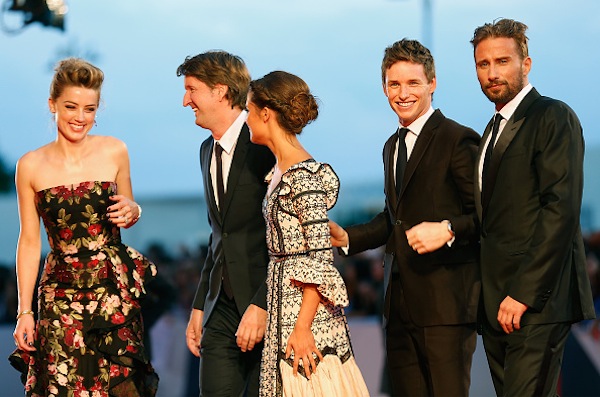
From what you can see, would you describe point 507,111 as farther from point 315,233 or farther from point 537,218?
point 315,233

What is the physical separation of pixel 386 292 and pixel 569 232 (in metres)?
0.68

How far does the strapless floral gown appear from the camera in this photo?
337 cm

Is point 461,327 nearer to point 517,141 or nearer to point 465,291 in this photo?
point 465,291

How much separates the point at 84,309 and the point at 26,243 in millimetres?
308

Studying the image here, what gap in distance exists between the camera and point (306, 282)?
298 cm

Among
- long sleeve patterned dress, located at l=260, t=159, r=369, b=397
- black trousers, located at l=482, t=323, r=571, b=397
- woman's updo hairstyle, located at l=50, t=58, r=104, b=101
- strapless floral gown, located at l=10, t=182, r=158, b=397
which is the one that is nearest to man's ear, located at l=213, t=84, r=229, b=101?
woman's updo hairstyle, located at l=50, t=58, r=104, b=101

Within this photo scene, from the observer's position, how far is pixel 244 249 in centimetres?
355

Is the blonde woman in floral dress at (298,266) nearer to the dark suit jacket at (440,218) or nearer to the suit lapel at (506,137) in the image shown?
the dark suit jacket at (440,218)

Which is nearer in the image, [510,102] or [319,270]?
[319,270]

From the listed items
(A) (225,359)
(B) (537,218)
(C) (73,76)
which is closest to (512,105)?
(B) (537,218)

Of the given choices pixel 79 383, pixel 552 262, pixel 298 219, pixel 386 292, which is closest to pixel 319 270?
pixel 298 219

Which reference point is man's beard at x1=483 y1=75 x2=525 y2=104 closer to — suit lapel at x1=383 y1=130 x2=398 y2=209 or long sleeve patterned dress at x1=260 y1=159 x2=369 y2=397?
suit lapel at x1=383 y1=130 x2=398 y2=209

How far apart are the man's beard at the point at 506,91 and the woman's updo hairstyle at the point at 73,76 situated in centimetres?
133

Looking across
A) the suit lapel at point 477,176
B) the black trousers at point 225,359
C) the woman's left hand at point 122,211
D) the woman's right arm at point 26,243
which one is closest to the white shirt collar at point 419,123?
the suit lapel at point 477,176
